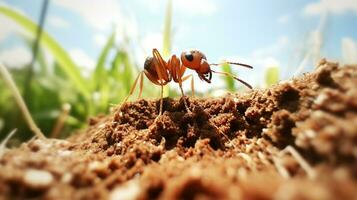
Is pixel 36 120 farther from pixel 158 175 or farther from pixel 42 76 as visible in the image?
pixel 158 175

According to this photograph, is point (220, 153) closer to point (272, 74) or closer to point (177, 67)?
point (177, 67)

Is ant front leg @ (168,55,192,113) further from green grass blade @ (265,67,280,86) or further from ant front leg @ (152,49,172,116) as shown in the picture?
green grass blade @ (265,67,280,86)

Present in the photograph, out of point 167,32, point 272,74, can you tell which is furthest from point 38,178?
point 272,74

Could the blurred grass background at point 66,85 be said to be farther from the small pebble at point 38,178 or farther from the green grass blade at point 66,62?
the small pebble at point 38,178

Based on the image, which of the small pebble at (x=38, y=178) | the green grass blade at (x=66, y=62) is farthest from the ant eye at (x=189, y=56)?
the green grass blade at (x=66, y=62)

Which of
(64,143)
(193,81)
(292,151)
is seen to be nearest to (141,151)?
(292,151)
